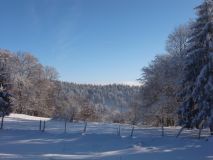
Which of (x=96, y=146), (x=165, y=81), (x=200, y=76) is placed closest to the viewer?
(x=96, y=146)

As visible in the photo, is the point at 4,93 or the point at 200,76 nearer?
the point at 200,76

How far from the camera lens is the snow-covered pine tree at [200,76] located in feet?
105

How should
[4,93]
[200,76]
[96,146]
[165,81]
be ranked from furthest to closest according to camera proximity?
[165,81] < [4,93] < [200,76] < [96,146]

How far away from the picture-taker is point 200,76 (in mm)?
31812

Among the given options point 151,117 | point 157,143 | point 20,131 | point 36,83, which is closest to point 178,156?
point 157,143

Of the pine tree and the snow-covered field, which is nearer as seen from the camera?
the snow-covered field

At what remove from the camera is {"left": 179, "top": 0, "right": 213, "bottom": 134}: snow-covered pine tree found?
32.0 metres

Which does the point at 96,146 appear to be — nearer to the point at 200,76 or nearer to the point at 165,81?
the point at 200,76

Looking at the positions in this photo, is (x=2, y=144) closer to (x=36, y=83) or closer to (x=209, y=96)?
(x=209, y=96)

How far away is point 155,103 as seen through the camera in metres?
50.6

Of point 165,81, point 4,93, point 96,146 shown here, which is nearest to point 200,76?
point 96,146

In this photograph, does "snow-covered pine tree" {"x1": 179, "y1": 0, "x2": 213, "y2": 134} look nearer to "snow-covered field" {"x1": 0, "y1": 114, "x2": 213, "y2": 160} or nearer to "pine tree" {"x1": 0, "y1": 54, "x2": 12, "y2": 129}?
"snow-covered field" {"x1": 0, "y1": 114, "x2": 213, "y2": 160}

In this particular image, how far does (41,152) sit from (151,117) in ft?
92.9

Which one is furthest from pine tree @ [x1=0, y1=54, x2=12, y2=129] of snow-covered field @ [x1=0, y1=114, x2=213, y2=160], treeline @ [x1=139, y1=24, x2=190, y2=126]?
treeline @ [x1=139, y1=24, x2=190, y2=126]
